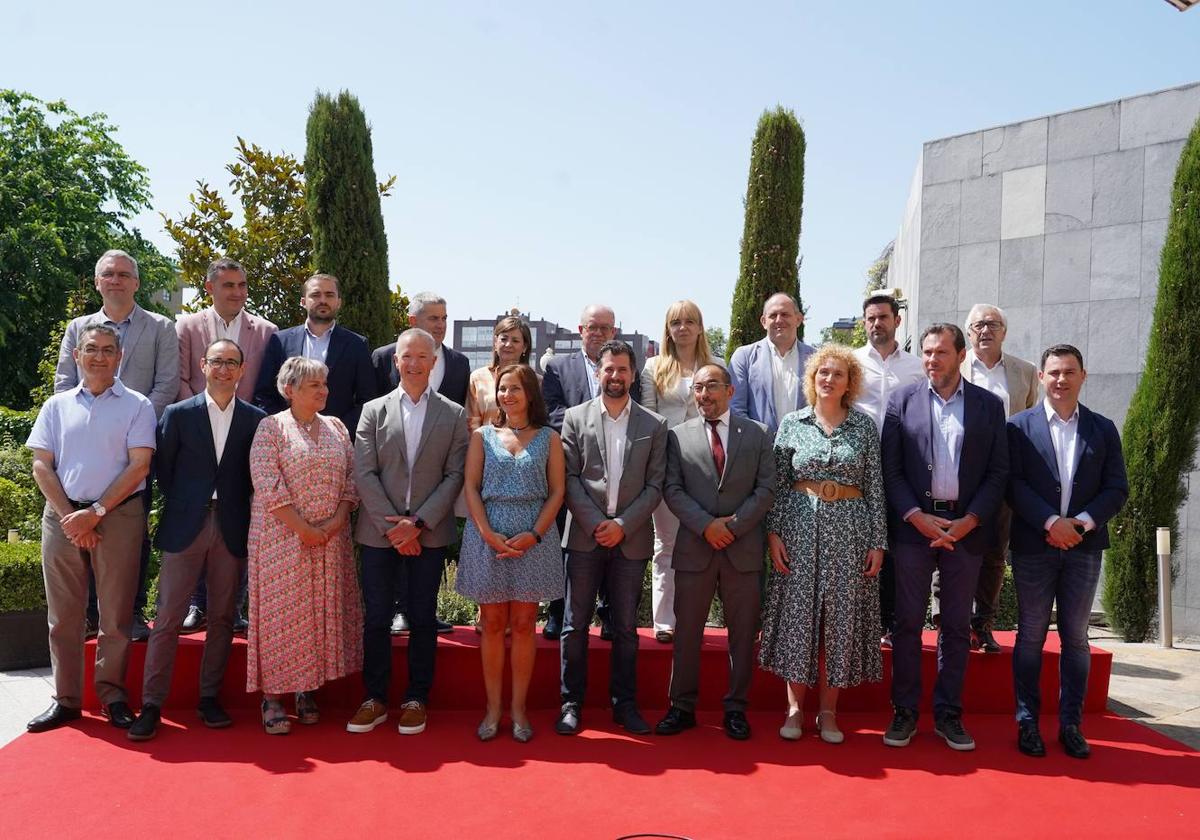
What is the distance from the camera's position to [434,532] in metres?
4.54

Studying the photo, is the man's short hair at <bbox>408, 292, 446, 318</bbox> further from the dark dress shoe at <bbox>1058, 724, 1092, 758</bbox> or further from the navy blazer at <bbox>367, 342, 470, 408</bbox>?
the dark dress shoe at <bbox>1058, 724, 1092, 758</bbox>

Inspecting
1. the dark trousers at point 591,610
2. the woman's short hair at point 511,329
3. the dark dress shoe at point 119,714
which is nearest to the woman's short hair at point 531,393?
the woman's short hair at point 511,329

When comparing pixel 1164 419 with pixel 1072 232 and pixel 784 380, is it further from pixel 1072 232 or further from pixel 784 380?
pixel 784 380

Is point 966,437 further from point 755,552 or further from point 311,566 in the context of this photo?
point 311,566

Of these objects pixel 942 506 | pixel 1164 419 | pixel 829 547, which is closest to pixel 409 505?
pixel 829 547

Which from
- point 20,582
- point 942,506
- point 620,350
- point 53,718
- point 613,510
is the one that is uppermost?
point 620,350

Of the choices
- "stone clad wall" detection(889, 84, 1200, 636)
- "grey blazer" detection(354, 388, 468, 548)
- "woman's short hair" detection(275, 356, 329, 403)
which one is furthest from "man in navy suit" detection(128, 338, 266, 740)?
"stone clad wall" detection(889, 84, 1200, 636)

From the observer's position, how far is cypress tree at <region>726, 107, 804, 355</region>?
27.7ft

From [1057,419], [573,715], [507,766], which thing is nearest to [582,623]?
[573,715]

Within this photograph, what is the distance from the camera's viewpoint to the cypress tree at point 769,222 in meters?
8.44

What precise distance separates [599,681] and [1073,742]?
2.33m

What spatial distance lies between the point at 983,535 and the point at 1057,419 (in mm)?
686

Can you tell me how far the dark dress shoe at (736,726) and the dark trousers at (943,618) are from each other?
2.46 ft

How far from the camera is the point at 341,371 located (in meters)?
5.17
